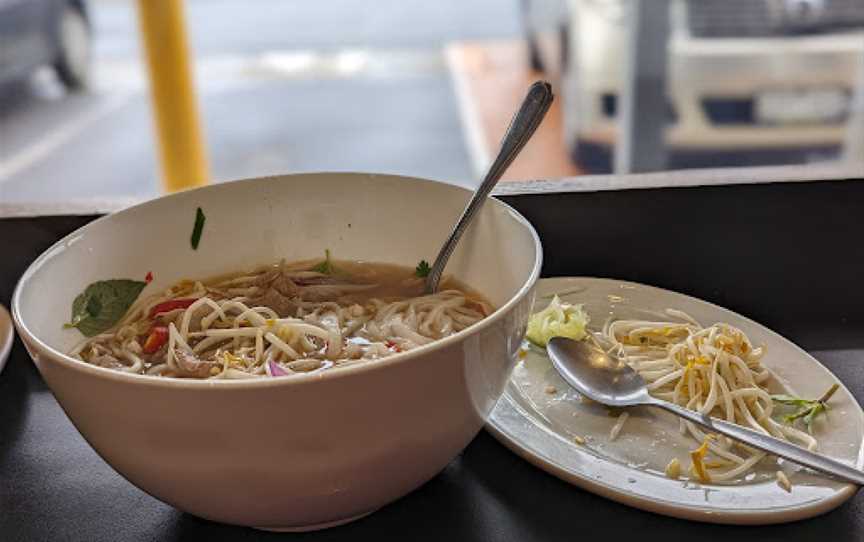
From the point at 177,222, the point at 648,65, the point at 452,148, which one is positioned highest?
the point at 177,222

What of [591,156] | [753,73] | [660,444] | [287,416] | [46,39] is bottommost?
[591,156]

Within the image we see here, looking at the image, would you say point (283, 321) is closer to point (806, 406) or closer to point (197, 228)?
point (197, 228)

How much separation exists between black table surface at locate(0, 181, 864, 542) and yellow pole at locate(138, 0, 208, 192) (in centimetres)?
169

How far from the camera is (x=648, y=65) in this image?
9.05 feet

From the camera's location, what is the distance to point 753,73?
3023 millimetres

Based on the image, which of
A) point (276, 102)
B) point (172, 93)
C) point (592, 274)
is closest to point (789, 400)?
point (592, 274)

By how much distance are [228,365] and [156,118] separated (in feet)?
6.70

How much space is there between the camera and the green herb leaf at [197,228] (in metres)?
0.82

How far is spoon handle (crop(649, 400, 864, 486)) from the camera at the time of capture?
0.63 metres

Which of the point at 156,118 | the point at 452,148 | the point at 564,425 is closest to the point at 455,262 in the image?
the point at 564,425

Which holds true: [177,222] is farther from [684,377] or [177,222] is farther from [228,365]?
[684,377]

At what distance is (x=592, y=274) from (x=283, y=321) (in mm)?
354

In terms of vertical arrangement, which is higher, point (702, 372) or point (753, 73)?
point (702, 372)

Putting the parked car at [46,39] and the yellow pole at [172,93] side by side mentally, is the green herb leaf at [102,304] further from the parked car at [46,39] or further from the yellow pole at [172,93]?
the parked car at [46,39]
